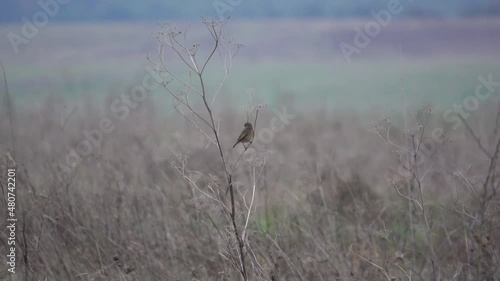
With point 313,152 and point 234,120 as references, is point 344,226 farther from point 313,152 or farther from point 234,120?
point 234,120

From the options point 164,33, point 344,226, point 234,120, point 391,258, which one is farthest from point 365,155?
point 164,33

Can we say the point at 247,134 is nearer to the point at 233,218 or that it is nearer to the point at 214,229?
the point at 233,218

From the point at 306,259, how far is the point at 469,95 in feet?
12.7

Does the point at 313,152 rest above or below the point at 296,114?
below

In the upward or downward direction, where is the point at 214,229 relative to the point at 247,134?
downward

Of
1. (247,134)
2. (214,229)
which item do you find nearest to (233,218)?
(247,134)

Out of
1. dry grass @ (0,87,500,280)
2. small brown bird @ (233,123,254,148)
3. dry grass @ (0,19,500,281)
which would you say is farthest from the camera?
dry grass @ (0,87,500,280)

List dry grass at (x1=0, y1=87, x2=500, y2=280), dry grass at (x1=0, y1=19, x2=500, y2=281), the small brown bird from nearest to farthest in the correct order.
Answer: the small brown bird → dry grass at (x1=0, y1=19, x2=500, y2=281) → dry grass at (x1=0, y1=87, x2=500, y2=280)

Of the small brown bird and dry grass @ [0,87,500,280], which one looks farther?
dry grass @ [0,87,500,280]

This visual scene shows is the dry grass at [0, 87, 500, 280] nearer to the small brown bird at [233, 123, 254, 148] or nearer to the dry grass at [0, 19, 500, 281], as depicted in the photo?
the dry grass at [0, 19, 500, 281]

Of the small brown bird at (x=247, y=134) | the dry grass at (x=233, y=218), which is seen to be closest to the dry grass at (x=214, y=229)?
the dry grass at (x=233, y=218)

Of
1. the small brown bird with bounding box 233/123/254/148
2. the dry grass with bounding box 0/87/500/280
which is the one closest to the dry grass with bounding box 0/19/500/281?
the dry grass with bounding box 0/87/500/280

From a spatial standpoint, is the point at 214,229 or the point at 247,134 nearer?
the point at 247,134

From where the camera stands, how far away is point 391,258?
11.3ft
